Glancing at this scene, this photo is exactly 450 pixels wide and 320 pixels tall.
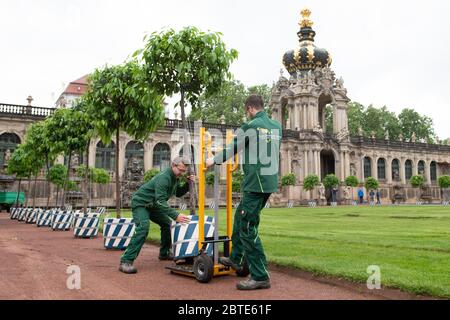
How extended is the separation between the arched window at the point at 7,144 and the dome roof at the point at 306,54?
3198 centimetres

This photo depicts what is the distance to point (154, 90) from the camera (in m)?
9.76

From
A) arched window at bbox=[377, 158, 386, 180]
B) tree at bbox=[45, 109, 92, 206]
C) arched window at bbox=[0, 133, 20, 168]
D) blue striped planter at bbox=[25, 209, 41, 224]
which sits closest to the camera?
tree at bbox=[45, 109, 92, 206]

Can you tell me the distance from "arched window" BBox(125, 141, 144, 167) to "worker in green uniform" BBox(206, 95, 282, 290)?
36.8 metres

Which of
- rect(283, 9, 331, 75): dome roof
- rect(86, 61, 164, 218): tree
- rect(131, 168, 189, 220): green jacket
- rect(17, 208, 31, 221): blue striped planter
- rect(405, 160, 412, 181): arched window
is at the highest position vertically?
rect(283, 9, 331, 75): dome roof

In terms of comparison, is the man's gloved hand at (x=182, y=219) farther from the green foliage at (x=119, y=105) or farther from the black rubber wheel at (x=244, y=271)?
the green foliage at (x=119, y=105)

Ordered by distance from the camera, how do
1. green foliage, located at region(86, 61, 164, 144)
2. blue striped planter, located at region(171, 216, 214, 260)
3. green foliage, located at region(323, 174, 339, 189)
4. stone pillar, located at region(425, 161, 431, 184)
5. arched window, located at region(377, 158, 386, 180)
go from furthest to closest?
stone pillar, located at region(425, 161, 431, 184) < arched window, located at region(377, 158, 386, 180) < green foliage, located at region(323, 174, 339, 189) < green foliage, located at region(86, 61, 164, 144) < blue striped planter, located at region(171, 216, 214, 260)

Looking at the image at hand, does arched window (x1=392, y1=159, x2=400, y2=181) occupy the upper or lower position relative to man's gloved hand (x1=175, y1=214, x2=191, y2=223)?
upper

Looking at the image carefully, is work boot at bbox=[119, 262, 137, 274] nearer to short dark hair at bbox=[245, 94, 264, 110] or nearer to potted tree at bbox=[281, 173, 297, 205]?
short dark hair at bbox=[245, 94, 264, 110]

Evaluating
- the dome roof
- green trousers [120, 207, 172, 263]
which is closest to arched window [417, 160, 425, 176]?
the dome roof

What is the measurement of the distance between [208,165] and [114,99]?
7.08 meters

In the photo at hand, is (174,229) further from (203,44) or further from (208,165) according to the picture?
(203,44)

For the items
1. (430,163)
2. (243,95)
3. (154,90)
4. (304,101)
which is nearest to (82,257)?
(154,90)

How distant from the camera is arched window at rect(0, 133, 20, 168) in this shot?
35844mm

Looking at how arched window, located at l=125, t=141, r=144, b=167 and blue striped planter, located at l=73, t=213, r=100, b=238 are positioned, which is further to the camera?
arched window, located at l=125, t=141, r=144, b=167
